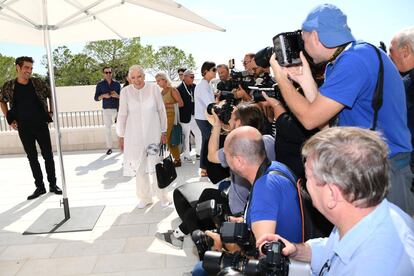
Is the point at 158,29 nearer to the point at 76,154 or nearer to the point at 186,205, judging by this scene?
the point at 186,205

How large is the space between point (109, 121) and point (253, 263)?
7581 millimetres

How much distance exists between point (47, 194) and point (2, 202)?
581 millimetres

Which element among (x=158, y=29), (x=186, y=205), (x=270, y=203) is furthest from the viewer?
(x=158, y=29)

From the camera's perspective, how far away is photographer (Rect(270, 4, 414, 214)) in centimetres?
176

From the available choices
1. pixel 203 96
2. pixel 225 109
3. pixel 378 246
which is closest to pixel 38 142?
pixel 203 96

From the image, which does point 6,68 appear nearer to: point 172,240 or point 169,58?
point 169,58

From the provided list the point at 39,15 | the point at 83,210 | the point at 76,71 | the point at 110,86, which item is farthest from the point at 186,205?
the point at 76,71

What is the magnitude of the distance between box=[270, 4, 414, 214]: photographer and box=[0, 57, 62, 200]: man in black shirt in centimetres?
427

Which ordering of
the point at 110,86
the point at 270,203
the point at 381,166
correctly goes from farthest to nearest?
1. the point at 110,86
2. the point at 270,203
3. the point at 381,166

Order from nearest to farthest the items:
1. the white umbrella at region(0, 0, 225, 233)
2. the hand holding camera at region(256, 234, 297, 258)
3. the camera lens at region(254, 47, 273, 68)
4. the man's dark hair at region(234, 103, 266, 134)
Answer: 1. the hand holding camera at region(256, 234, 297, 258)
2. the camera lens at region(254, 47, 273, 68)
3. the man's dark hair at region(234, 103, 266, 134)
4. the white umbrella at region(0, 0, 225, 233)

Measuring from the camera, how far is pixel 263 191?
1.89 m

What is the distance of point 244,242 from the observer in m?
1.61

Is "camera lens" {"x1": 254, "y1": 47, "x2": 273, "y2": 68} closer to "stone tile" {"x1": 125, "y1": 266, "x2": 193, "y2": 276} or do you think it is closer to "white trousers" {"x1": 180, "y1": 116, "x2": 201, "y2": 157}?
"stone tile" {"x1": 125, "y1": 266, "x2": 193, "y2": 276}

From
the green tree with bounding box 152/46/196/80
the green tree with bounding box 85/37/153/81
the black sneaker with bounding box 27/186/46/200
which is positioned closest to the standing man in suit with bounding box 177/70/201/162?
the black sneaker with bounding box 27/186/46/200
